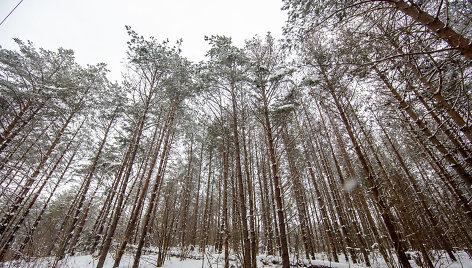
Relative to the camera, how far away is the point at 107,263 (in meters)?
9.20

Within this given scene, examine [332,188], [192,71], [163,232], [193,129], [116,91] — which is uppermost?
[192,71]

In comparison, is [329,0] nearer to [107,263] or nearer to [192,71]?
[192,71]

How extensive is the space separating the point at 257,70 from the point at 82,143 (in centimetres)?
1566

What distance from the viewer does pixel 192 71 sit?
978 centimetres

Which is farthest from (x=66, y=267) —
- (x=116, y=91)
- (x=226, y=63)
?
(x=226, y=63)

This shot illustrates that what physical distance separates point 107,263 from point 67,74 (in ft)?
41.1

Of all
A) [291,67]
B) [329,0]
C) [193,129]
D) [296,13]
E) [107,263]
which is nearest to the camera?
[329,0]

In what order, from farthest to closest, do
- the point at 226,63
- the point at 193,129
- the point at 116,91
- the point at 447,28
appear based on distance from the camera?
the point at 193,129 < the point at 116,91 < the point at 226,63 < the point at 447,28

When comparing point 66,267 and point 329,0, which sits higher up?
point 329,0

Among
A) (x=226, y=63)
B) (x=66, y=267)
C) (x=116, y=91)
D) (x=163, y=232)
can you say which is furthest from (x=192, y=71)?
(x=66, y=267)

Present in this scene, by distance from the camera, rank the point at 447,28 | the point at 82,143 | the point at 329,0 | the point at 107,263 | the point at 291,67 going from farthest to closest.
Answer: the point at 82,143
the point at 107,263
the point at 291,67
the point at 329,0
the point at 447,28

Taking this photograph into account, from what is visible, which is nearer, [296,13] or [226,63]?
[296,13]

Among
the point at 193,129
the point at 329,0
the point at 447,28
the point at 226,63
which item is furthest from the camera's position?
the point at 193,129

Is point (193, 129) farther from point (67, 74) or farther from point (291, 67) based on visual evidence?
point (67, 74)
